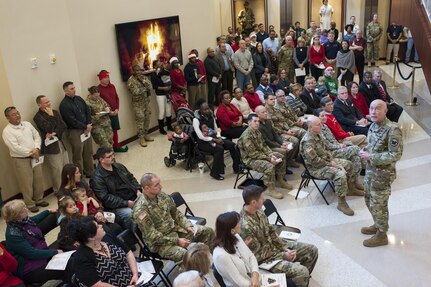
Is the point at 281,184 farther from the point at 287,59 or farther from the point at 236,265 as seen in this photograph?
the point at 287,59

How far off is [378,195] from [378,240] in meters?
0.56

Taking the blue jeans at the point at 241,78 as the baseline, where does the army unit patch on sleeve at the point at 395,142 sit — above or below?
above

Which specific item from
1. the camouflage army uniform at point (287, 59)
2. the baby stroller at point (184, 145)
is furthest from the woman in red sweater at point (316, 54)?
the baby stroller at point (184, 145)

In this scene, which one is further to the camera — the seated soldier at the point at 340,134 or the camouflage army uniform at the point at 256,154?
the seated soldier at the point at 340,134

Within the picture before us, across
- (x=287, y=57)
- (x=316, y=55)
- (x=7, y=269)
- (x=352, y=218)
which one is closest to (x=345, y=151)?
(x=352, y=218)

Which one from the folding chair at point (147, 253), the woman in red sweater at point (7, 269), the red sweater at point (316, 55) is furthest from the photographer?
the red sweater at point (316, 55)

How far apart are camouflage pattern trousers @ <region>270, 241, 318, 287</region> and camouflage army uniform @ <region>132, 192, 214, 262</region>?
3.22 ft

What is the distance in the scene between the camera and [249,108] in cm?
836

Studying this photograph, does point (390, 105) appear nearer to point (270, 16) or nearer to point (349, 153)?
point (349, 153)

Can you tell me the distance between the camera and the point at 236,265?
3.62 meters

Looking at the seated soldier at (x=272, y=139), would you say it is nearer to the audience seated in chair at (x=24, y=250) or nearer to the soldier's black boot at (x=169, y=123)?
the soldier's black boot at (x=169, y=123)

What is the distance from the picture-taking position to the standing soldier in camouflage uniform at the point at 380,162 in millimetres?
4609

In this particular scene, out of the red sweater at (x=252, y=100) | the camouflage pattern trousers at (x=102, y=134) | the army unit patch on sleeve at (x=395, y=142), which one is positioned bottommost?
the camouflage pattern trousers at (x=102, y=134)

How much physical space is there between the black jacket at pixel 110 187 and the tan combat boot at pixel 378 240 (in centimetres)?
287
